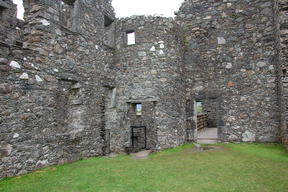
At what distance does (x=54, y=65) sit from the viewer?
6.62 metres

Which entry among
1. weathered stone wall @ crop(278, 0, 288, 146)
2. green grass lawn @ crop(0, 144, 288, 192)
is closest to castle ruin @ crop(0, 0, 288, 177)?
weathered stone wall @ crop(278, 0, 288, 146)

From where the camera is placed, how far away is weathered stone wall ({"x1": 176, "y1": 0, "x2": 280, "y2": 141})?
887 centimetres

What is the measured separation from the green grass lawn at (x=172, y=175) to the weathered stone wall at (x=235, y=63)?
78.7 inches

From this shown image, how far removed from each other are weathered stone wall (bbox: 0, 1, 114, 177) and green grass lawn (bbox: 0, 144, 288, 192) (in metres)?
0.59

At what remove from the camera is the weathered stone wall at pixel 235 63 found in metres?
8.87

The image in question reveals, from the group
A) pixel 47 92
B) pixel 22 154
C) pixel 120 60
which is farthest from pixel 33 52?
pixel 120 60

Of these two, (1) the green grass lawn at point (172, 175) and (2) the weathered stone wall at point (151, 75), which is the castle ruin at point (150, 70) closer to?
(2) the weathered stone wall at point (151, 75)

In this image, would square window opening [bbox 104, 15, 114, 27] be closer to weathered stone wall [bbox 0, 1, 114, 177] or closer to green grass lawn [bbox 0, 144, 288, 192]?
weathered stone wall [bbox 0, 1, 114, 177]

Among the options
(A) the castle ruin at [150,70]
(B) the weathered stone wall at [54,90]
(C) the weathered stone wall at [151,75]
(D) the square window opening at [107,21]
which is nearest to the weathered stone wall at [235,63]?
(A) the castle ruin at [150,70]

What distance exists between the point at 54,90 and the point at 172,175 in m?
4.08

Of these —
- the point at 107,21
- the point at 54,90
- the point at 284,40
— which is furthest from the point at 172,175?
the point at 107,21

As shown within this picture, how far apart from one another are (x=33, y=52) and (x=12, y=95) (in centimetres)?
127

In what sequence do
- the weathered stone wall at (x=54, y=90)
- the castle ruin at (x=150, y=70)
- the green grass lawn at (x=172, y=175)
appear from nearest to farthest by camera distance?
the green grass lawn at (x=172, y=175), the weathered stone wall at (x=54, y=90), the castle ruin at (x=150, y=70)

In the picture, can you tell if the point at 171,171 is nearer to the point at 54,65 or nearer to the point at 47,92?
the point at 47,92
